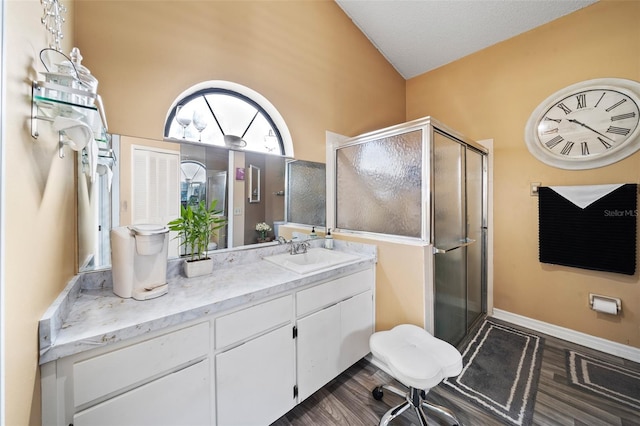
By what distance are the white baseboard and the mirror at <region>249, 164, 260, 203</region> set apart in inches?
109

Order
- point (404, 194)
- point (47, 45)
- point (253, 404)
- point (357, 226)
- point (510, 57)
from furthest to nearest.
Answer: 1. point (510, 57)
2. point (357, 226)
3. point (404, 194)
4. point (253, 404)
5. point (47, 45)

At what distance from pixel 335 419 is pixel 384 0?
3.33 m

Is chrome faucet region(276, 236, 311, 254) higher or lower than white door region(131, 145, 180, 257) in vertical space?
lower

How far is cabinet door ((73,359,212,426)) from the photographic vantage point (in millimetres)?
842

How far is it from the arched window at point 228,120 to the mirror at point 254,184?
167 millimetres

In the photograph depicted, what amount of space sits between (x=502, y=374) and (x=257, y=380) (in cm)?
178

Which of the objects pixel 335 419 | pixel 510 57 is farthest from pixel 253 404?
pixel 510 57

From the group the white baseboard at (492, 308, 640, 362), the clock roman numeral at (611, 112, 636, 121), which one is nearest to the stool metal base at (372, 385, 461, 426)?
the white baseboard at (492, 308, 640, 362)

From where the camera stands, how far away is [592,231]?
2016 millimetres

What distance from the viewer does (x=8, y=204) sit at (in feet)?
1.82

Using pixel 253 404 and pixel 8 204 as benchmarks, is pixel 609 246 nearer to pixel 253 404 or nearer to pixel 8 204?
pixel 253 404

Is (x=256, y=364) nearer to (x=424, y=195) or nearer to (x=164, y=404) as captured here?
(x=164, y=404)

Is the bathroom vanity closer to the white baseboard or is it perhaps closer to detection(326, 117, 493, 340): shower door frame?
detection(326, 117, 493, 340): shower door frame

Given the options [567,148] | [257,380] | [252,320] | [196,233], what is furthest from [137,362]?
[567,148]
